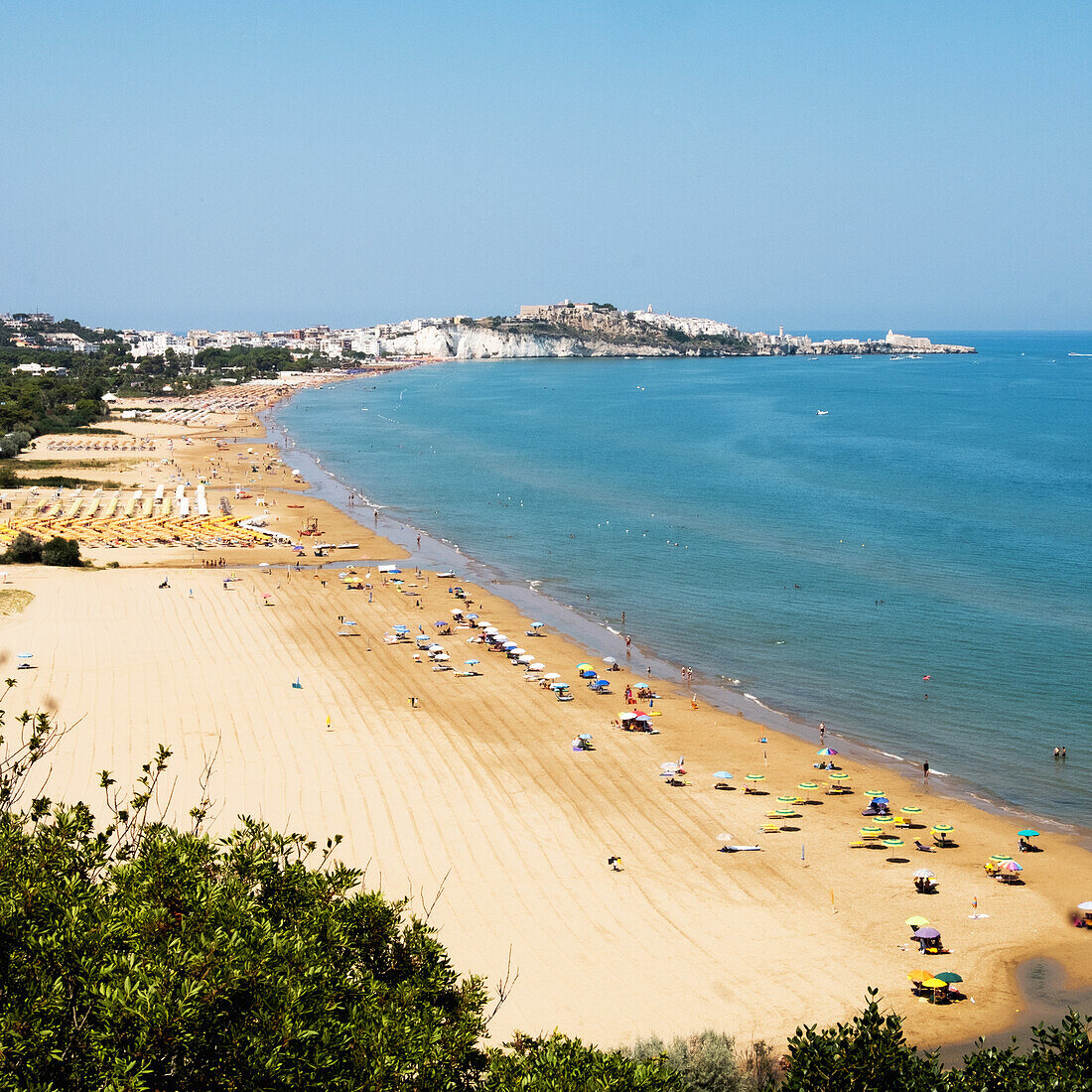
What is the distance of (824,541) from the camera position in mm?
55188

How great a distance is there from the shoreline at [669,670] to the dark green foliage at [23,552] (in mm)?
16318

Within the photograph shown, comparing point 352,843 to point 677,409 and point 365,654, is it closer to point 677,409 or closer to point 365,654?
point 365,654

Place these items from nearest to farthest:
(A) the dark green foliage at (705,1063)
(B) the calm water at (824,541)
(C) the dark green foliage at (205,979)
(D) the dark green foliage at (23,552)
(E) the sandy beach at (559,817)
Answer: (C) the dark green foliage at (205,979) → (A) the dark green foliage at (705,1063) → (E) the sandy beach at (559,817) → (B) the calm water at (824,541) → (D) the dark green foliage at (23,552)

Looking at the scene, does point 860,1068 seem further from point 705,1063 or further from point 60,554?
point 60,554

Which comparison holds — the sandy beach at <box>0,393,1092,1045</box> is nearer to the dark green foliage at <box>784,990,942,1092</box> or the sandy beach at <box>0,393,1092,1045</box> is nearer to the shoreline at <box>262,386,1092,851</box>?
the shoreline at <box>262,386,1092,851</box>

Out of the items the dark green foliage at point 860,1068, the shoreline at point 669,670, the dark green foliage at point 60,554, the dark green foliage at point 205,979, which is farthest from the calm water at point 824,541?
the dark green foliage at point 205,979

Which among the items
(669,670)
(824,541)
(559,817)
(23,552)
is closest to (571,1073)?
(559,817)

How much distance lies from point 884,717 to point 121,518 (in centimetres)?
4176

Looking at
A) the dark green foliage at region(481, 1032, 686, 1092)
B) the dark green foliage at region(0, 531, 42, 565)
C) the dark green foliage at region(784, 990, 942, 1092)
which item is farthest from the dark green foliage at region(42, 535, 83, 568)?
the dark green foliage at region(784, 990, 942, 1092)

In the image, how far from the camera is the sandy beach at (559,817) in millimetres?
18219

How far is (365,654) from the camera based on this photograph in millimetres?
36938

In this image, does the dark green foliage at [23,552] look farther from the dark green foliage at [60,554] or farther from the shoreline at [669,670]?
the shoreline at [669,670]

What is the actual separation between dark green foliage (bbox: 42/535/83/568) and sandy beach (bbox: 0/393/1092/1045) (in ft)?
21.7

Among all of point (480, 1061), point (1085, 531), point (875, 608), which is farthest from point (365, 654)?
point (1085, 531)
